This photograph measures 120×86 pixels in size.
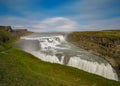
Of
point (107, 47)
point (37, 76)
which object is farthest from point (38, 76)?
point (107, 47)

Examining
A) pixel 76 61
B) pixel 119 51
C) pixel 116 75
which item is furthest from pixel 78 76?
pixel 119 51

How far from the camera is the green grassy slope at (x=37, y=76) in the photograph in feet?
58.3

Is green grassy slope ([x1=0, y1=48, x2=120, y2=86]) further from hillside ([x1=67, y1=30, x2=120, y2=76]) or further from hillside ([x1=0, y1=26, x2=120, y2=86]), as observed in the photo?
hillside ([x1=67, y1=30, x2=120, y2=76])

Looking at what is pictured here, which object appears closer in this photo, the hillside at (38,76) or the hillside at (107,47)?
the hillside at (38,76)

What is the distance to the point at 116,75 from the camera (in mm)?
57406

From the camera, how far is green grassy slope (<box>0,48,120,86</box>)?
17.8m

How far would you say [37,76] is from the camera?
21.9 m

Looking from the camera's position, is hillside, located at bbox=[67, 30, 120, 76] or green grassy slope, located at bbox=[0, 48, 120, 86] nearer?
green grassy slope, located at bbox=[0, 48, 120, 86]

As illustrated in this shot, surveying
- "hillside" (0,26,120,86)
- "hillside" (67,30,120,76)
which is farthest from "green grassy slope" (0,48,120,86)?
"hillside" (67,30,120,76)

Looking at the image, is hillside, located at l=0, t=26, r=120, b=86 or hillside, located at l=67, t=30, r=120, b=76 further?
hillside, located at l=67, t=30, r=120, b=76

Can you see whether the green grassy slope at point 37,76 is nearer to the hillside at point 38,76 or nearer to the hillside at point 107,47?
the hillside at point 38,76

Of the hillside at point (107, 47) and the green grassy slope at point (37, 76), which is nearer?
the green grassy slope at point (37, 76)

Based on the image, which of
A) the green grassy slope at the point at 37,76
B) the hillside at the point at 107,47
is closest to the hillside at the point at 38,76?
the green grassy slope at the point at 37,76

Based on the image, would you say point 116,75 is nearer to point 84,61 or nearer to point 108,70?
point 108,70
